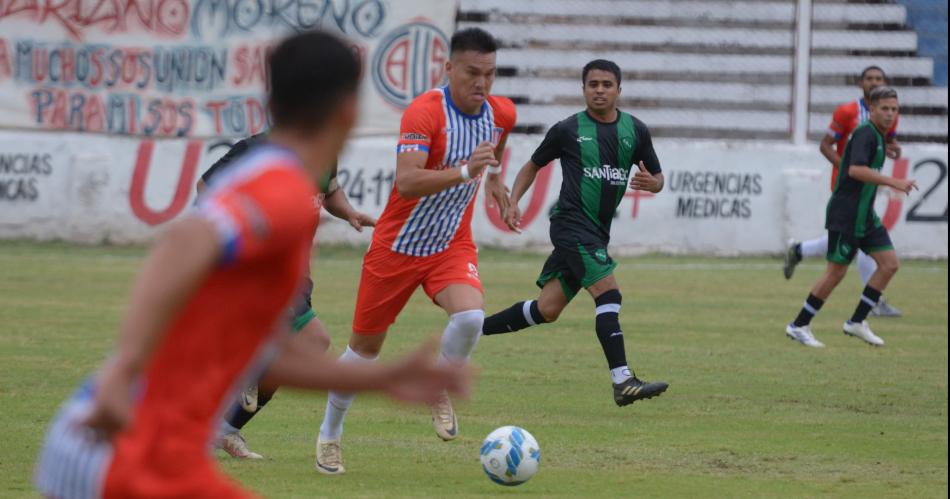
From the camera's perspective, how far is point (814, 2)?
76.9 feet

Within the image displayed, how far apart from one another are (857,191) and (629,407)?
4.46 m

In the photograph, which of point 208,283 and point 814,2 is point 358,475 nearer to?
point 208,283

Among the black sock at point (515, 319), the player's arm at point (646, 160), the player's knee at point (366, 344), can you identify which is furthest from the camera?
the black sock at point (515, 319)

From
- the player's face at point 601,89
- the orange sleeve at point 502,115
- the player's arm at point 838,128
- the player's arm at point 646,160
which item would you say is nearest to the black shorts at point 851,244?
the player's arm at point 838,128

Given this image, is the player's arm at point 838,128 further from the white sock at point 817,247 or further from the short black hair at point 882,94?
the short black hair at point 882,94

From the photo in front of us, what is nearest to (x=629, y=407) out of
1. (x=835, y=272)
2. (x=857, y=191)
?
(x=835, y=272)

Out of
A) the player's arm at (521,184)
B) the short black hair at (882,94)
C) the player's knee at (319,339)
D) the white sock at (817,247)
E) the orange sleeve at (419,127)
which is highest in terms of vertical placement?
the orange sleeve at (419,127)

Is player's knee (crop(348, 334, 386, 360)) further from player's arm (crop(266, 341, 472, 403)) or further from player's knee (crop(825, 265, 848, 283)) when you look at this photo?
player's knee (crop(825, 265, 848, 283))

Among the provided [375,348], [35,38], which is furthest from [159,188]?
[375,348]

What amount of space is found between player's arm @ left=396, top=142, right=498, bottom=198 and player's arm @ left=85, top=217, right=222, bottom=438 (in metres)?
4.06

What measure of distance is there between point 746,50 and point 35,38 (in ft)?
35.2

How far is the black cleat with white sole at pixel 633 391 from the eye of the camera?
870 centimetres

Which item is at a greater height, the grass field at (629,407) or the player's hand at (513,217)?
the player's hand at (513,217)

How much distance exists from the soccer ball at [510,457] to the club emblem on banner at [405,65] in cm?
1515
